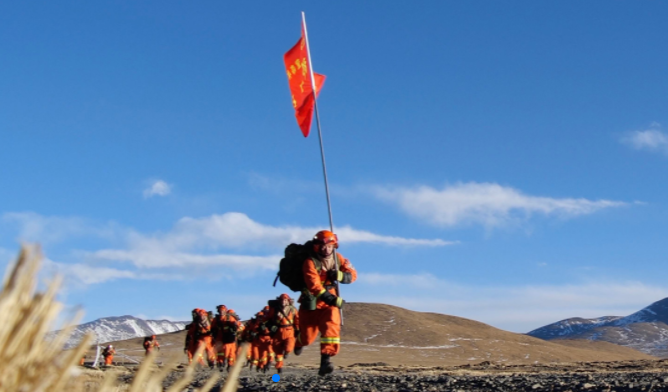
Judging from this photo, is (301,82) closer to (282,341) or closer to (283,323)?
(283,323)

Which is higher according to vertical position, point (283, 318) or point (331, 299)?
point (283, 318)

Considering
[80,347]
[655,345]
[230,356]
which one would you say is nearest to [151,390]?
[80,347]

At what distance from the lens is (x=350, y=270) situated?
9289 millimetres

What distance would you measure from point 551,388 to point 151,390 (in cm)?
590

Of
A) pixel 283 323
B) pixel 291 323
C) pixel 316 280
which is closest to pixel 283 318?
pixel 283 323

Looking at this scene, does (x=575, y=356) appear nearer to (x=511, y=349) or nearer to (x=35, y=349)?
(x=511, y=349)

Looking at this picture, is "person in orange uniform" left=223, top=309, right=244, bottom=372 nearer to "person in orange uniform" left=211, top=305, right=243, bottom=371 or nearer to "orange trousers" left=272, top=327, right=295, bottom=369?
"person in orange uniform" left=211, top=305, right=243, bottom=371

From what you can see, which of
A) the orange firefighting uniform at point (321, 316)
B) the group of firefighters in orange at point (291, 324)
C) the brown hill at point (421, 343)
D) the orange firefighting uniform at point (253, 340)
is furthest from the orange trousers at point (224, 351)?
the brown hill at point (421, 343)

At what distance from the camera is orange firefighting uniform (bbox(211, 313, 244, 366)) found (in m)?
19.3

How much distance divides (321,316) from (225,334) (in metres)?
11.3

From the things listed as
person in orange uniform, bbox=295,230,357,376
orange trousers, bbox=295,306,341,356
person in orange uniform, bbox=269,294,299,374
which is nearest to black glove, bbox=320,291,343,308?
person in orange uniform, bbox=295,230,357,376

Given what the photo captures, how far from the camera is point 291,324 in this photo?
16750mm

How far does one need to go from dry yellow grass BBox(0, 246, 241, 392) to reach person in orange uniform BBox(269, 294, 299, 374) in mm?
15488

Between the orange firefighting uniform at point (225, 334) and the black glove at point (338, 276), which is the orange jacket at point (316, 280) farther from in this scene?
the orange firefighting uniform at point (225, 334)
